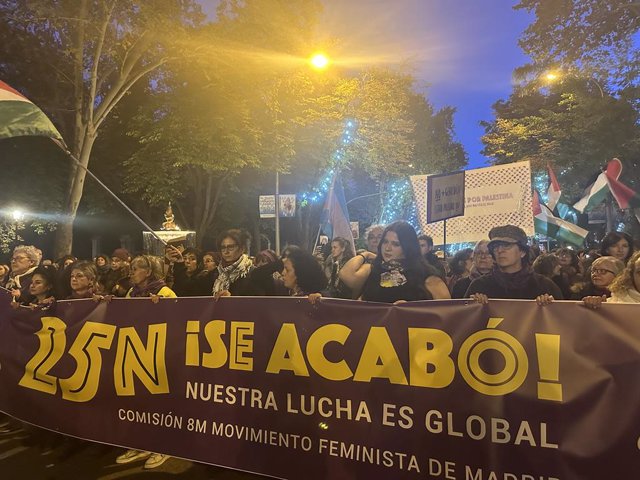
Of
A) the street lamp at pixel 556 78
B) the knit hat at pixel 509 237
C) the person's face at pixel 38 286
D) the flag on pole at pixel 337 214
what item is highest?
the street lamp at pixel 556 78

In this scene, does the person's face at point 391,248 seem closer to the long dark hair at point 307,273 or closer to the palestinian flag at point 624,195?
the long dark hair at point 307,273

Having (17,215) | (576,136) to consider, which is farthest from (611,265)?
(17,215)

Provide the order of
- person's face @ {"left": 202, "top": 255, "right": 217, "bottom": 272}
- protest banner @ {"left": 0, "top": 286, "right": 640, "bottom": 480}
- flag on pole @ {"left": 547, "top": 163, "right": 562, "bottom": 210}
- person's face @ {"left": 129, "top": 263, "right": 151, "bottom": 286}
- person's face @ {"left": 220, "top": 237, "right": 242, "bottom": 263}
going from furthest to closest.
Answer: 1. flag on pole @ {"left": 547, "top": 163, "right": 562, "bottom": 210}
2. person's face @ {"left": 202, "top": 255, "right": 217, "bottom": 272}
3. person's face @ {"left": 220, "top": 237, "right": 242, "bottom": 263}
4. person's face @ {"left": 129, "top": 263, "right": 151, "bottom": 286}
5. protest banner @ {"left": 0, "top": 286, "right": 640, "bottom": 480}

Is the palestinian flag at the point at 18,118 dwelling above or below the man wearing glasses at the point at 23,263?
above

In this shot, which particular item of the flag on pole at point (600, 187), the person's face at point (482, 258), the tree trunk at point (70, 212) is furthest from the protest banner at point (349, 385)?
the tree trunk at point (70, 212)

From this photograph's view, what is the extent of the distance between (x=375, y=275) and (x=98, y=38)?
11.9m

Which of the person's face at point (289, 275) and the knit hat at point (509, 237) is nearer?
the knit hat at point (509, 237)

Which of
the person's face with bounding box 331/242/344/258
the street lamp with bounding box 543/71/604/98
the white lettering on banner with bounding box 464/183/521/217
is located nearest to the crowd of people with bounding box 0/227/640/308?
the person's face with bounding box 331/242/344/258

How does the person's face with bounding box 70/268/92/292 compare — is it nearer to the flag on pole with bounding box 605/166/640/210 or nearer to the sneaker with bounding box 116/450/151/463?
the sneaker with bounding box 116/450/151/463

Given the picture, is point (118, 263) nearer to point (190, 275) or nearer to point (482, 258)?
point (190, 275)

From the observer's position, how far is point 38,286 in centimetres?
501

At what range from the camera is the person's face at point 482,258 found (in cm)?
529

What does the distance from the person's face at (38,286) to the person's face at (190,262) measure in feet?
4.68

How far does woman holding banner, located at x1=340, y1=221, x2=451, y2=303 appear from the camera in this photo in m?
3.91
